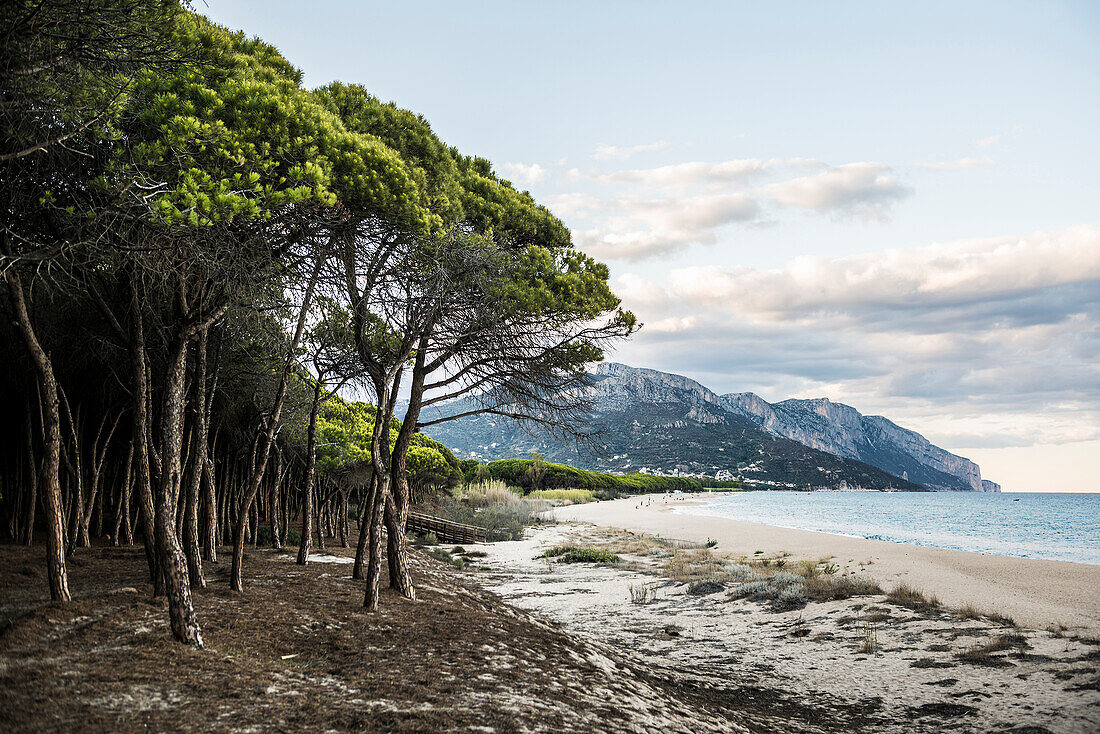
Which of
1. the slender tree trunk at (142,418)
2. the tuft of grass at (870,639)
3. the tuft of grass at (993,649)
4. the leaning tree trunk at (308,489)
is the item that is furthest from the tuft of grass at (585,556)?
the slender tree trunk at (142,418)

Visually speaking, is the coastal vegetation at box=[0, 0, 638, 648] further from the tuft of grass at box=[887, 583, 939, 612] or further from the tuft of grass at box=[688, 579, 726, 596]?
the tuft of grass at box=[887, 583, 939, 612]

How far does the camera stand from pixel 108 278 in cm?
905

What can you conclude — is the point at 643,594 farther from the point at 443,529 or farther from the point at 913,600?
the point at 443,529

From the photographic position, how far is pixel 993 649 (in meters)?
10.1

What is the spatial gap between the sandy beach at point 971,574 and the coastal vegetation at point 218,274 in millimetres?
11565

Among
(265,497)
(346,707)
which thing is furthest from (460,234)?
(265,497)

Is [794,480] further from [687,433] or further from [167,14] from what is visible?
[167,14]

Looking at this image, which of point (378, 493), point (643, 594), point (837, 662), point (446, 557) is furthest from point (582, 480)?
point (378, 493)

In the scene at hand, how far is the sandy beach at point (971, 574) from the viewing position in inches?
549

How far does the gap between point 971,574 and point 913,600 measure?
9.07 meters

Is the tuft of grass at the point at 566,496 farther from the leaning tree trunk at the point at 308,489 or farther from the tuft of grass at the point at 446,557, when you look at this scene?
the leaning tree trunk at the point at 308,489

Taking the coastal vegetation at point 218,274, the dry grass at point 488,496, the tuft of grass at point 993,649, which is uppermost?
the coastal vegetation at point 218,274

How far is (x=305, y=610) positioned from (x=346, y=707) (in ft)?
11.7

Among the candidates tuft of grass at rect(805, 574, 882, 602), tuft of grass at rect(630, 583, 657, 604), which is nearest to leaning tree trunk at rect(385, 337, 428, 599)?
tuft of grass at rect(630, 583, 657, 604)
